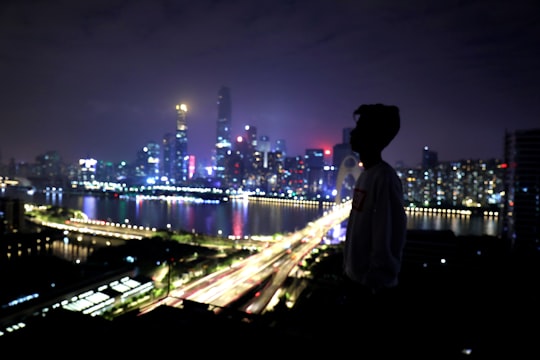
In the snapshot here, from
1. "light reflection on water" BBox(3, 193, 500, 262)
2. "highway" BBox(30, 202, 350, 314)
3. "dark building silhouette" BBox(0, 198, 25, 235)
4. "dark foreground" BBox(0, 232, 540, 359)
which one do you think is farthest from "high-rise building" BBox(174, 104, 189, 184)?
"dark foreground" BBox(0, 232, 540, 359)

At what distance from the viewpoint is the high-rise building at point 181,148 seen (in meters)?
56.7

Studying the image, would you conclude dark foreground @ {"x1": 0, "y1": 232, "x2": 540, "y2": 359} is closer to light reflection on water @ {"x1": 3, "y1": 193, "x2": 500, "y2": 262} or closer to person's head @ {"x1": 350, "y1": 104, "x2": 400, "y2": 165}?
person's head @ {"x1": 350, "y1": 104, "x2": 400, "y2": 165}

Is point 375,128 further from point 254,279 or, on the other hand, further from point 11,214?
point 11,214

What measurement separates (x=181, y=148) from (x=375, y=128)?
61856mm

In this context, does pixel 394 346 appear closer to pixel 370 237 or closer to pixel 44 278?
pixel 370 237

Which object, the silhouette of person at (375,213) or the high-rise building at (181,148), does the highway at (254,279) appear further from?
the high-rise building at (181,148)

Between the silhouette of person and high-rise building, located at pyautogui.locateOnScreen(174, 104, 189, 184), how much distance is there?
53.6m

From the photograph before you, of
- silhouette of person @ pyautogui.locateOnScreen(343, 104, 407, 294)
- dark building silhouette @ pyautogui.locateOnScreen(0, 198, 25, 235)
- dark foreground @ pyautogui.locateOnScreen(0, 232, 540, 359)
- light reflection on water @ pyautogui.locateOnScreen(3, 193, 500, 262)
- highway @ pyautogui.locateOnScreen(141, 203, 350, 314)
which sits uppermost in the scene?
silhouette of person @ pyautogui.locateOnScreen(343, 104, 407, 294)

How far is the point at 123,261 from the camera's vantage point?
923 centimetres

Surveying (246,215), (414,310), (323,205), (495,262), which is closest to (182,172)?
(323,205)

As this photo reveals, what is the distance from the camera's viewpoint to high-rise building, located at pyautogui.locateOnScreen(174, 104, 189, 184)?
186ft

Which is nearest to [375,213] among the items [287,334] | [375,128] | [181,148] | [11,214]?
[375,128]

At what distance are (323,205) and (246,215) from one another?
9572 mm

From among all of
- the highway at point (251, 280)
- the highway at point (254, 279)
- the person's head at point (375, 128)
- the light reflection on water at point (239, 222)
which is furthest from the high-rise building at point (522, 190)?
the person's head at point (375, 128)
